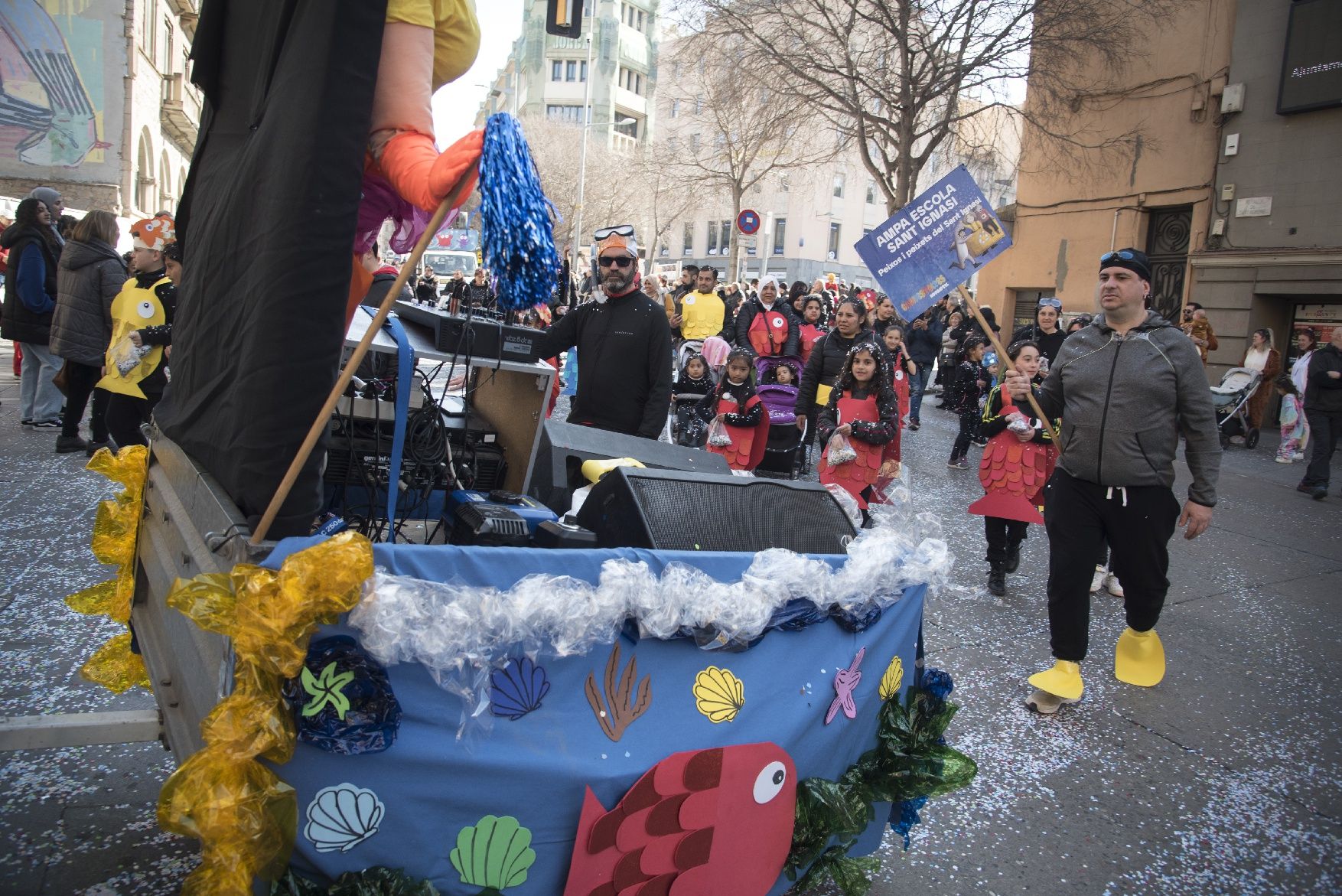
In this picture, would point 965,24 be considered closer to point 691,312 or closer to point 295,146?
point 691,312

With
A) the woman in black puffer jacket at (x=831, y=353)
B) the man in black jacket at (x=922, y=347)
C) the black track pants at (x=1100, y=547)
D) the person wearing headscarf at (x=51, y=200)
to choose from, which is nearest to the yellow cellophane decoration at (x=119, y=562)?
the black track pants at (x=1100, y=547)

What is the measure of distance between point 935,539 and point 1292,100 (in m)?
17.5

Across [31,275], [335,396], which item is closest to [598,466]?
[335,396]

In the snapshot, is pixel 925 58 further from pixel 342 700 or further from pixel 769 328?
pixel 342 700

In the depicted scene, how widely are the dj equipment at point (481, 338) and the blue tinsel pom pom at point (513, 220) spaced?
4.23ft

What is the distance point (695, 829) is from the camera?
197 centimetres

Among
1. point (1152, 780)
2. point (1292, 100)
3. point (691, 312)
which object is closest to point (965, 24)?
point (1292, 100)

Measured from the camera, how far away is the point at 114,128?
27.4m

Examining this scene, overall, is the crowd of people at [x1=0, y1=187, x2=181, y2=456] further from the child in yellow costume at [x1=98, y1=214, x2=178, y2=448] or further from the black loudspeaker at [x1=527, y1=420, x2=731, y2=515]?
the black loudspeaker at [x1=527, y1=420, x2=731, y2=515]

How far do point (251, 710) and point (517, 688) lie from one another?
1.56 feet

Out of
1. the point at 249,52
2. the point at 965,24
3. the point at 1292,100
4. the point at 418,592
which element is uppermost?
the point at 965,24

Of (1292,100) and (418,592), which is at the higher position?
(1292,100)

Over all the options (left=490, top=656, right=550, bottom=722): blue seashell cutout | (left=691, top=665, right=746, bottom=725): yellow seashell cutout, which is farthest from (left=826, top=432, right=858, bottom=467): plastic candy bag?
(left=490, top=656, right=550, bottom=722): blue seashell cutout

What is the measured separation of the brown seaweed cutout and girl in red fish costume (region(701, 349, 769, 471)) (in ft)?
19.4
